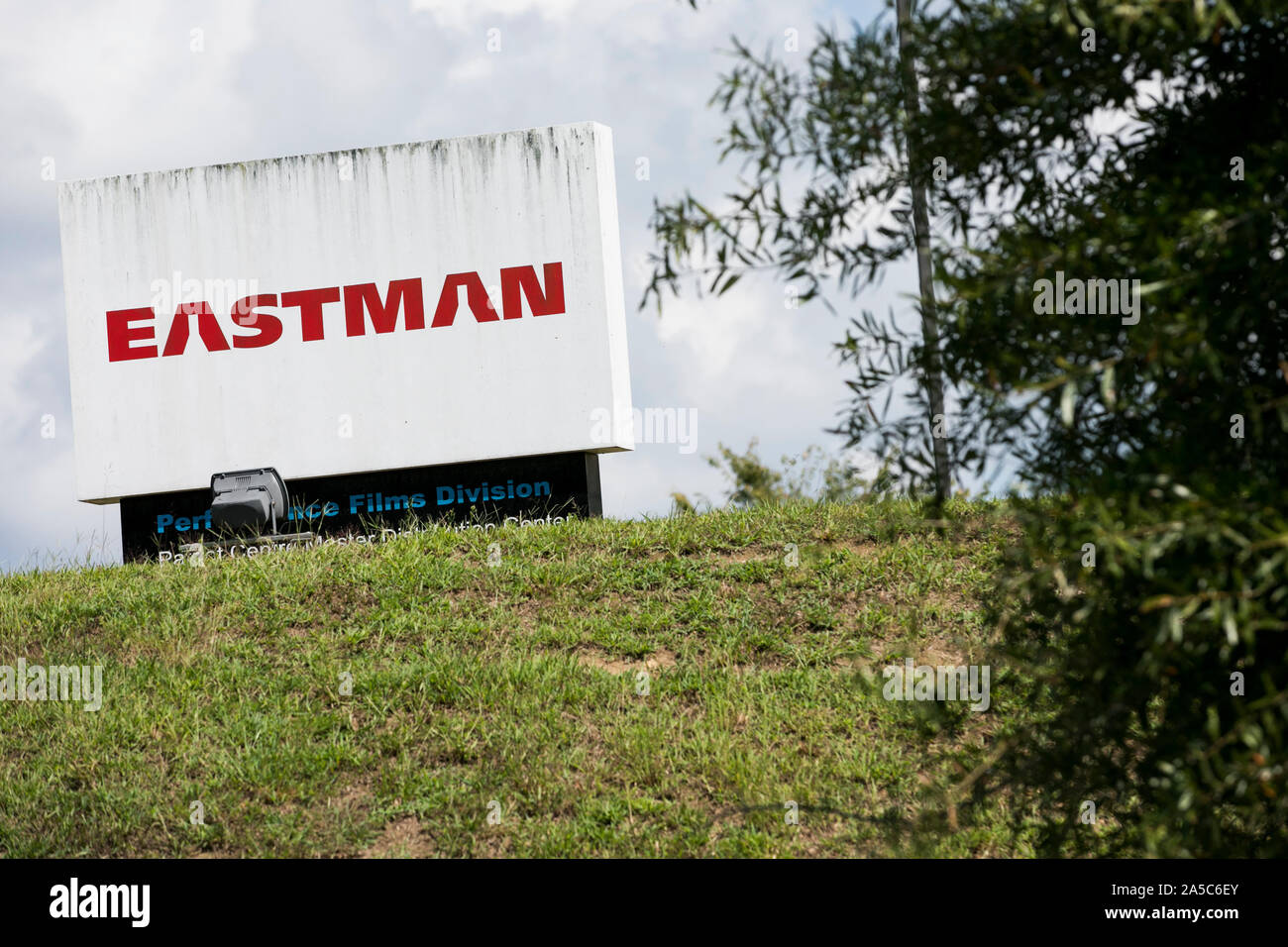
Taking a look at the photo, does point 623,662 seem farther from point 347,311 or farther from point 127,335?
point 127,335

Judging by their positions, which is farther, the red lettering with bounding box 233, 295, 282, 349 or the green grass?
the red lettering with bounding box 233, 295, 282, 349

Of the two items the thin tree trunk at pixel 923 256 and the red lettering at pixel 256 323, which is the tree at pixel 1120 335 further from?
the red lettering at pixel 256 323

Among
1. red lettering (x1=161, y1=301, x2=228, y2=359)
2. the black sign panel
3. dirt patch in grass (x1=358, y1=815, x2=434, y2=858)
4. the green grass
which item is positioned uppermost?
red lettering (x1=161, y1=301, x2=228, y2=359)

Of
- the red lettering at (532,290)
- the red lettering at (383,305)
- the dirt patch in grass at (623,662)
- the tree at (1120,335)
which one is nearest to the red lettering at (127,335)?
the red lettering at (383,305)

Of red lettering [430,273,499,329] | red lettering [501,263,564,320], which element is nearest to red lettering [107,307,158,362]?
red lettering [430,273,499,329]

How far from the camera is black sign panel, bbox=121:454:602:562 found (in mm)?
15797

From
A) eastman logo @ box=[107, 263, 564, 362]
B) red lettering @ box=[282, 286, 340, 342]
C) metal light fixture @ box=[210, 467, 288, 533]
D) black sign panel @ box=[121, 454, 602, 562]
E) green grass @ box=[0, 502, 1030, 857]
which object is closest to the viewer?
green grass @ box=[0, 502, 1030, 857]

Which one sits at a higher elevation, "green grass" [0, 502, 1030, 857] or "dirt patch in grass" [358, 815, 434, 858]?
"green grass" [0, 502, 1030, 857]

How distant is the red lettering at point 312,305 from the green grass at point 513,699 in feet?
16.3

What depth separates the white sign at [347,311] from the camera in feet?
51.9

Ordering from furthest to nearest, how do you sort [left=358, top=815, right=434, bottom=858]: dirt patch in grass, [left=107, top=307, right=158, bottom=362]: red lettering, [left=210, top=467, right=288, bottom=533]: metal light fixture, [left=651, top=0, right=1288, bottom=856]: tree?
[left=107, top=307, right=158, bottom=362]: red lettering < [left=210, top=467, right=288, bottom=533]: metal light fixture < [left=358, top=815, right=434, bottom=858]: dirt patch in grass < [left=651, top=0, right=1288, bottom=856]: tree

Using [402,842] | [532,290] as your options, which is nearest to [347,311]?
[532,290]

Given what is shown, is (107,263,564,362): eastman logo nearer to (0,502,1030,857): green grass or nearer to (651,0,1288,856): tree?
(0,502,1030,857): green grass
